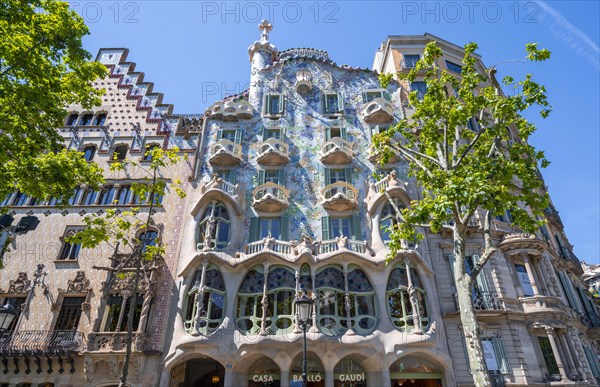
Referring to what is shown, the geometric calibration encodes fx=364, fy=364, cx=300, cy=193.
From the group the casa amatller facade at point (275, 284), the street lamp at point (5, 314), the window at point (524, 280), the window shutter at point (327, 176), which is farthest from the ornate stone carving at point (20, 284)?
the window at point (524, 280)

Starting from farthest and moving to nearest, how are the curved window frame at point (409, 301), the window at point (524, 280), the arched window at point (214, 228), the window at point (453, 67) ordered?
the window at point (453, 67)
the arched window at point (214, 228)
the window at point (524, 280)
the curved window frame at point (409, 301)

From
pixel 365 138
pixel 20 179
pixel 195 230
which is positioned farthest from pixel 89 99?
pixel 365 138

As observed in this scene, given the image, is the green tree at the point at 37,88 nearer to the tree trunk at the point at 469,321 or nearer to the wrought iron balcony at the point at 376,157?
the tree trunk at the point at 469,321

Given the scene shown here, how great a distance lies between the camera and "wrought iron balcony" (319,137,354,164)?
2486 cm

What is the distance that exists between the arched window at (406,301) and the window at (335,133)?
35.5 feet

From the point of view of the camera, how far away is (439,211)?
41.7 ft

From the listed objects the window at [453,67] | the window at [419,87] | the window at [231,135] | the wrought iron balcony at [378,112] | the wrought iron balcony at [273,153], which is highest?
the window at [453,67]

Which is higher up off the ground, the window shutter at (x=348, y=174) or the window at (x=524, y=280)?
the window shutter at (x=348, y=174)

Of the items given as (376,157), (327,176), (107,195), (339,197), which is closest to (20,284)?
(107,195)

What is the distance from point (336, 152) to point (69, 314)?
61.3 feet

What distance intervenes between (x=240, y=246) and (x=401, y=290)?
31.5 feet

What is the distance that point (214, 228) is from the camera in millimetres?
21844

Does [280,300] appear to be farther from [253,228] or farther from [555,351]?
[555,351]

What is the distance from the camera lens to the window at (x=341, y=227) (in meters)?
22.3
